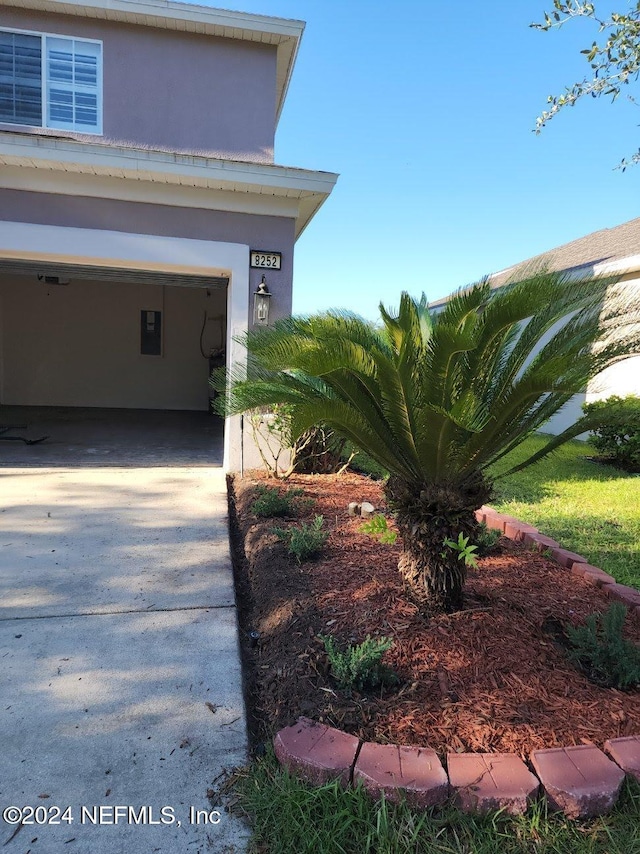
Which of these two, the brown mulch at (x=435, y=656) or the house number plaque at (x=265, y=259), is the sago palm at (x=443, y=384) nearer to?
the brown mulch at (x=435, y=656)

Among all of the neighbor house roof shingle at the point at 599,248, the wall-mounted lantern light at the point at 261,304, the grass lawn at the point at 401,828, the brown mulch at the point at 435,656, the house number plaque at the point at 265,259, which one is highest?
the neighbor house roof shingle at the point at 599,248

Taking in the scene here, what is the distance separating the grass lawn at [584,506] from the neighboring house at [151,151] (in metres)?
3.78

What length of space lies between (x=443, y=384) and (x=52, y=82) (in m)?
8.03

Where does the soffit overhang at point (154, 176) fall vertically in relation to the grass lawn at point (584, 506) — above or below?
above

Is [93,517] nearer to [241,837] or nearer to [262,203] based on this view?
[241,837]

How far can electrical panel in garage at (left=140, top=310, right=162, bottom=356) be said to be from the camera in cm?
1381

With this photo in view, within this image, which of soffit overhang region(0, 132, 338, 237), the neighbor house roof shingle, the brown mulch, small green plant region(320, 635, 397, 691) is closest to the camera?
the brown mulch

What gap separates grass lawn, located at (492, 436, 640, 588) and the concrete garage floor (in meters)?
1.98

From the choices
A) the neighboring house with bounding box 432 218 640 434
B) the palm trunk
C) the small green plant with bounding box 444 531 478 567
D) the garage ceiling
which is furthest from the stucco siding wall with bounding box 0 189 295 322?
the small green plant with bounding box 444 531 478 567

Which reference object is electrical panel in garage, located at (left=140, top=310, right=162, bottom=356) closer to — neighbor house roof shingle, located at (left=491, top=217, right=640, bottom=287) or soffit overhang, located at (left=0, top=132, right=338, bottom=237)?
soffit overhang, located at (left=0, top=132, right=338, bottom=237)

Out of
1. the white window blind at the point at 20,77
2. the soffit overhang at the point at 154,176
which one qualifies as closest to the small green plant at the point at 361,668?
the soffit overhang at the point at 154,176

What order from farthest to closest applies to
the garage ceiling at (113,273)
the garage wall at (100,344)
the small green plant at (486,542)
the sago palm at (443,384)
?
1. the garage wall at (100,344)
2. the garage ceiling at (113,273)
3. the small green plant at (486,542)
4. the sago palm at (443,384)

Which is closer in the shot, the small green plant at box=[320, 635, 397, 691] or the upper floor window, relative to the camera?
the small green plant at box=[320, 635, 397, 691]

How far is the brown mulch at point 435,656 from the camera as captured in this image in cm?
222
